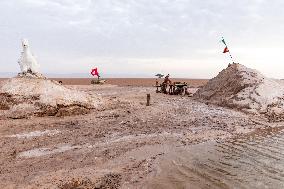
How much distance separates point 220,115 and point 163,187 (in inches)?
459

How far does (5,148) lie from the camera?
1153cm

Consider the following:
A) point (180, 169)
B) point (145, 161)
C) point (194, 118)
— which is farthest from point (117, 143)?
point (194, 118)

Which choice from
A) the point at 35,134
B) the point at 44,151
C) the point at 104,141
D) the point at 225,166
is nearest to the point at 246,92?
the point at 104,141

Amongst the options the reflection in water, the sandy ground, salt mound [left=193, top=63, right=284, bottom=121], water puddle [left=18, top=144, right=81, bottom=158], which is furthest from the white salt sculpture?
salt mound [left=193, top=63, right=284, bottom=121]

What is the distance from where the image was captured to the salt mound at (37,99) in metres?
17.0

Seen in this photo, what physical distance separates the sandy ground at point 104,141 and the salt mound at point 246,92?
1534 millimetres

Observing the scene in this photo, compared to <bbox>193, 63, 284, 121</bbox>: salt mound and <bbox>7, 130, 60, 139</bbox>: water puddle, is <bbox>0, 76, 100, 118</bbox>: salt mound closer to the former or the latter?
<bbox>7, 130, 60, 139</bbox>: water puddle

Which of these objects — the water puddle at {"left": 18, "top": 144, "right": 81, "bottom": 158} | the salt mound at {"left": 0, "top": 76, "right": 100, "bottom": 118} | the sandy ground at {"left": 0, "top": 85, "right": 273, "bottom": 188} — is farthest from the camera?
the salt mound at {"left": 0, "top": 76, "right": 100, "bottom": 118}

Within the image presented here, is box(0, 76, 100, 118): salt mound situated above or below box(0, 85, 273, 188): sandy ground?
above

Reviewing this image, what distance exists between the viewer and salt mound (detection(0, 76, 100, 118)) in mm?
17031

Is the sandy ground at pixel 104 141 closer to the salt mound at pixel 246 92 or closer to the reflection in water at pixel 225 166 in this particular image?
the reflection in water at pixel 225 166

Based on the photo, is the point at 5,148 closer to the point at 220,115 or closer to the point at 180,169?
the point at 180,169

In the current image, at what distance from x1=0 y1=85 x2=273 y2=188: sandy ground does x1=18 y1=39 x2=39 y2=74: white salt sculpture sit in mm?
4165

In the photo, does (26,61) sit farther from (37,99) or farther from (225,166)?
(225,166)
